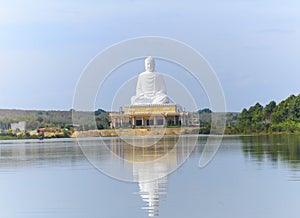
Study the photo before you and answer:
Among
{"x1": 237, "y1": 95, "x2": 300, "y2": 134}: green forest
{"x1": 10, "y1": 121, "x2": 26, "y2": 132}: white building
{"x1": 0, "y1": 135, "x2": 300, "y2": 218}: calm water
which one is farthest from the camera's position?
{"x1": 10, "y1": 121, "x2": 26, "y2": 132}: white building

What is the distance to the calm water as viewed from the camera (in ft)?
33.9

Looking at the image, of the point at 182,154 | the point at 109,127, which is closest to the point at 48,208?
the point at 182,154

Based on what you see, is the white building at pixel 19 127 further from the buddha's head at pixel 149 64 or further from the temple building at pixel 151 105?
the buddha's head at pixel 149 64

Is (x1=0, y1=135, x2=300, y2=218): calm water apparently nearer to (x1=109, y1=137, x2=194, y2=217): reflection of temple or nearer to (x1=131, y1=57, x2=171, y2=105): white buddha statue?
(x1=109, y1=137, x2=194, y2=217): reflection of temple

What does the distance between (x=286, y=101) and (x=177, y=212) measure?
39835 millimetres

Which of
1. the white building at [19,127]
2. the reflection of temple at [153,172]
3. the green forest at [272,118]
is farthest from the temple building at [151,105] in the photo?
the reflection of temple at [153,172]

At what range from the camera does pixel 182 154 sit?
869 inches

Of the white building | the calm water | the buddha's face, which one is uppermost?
the buddha's face

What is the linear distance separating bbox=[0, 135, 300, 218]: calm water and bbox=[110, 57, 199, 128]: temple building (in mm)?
29727

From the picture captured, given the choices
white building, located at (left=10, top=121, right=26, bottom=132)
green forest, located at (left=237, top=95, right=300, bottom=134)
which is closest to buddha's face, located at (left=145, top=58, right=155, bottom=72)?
green forest, located at (left=237, top=95, right=300, bottom=134)

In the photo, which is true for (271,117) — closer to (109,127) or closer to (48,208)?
(109,127)

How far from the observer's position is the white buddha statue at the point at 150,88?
161 feet

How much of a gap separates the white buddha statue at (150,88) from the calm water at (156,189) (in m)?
29.9

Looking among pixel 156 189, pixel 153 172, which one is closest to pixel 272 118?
pixel 153 172
